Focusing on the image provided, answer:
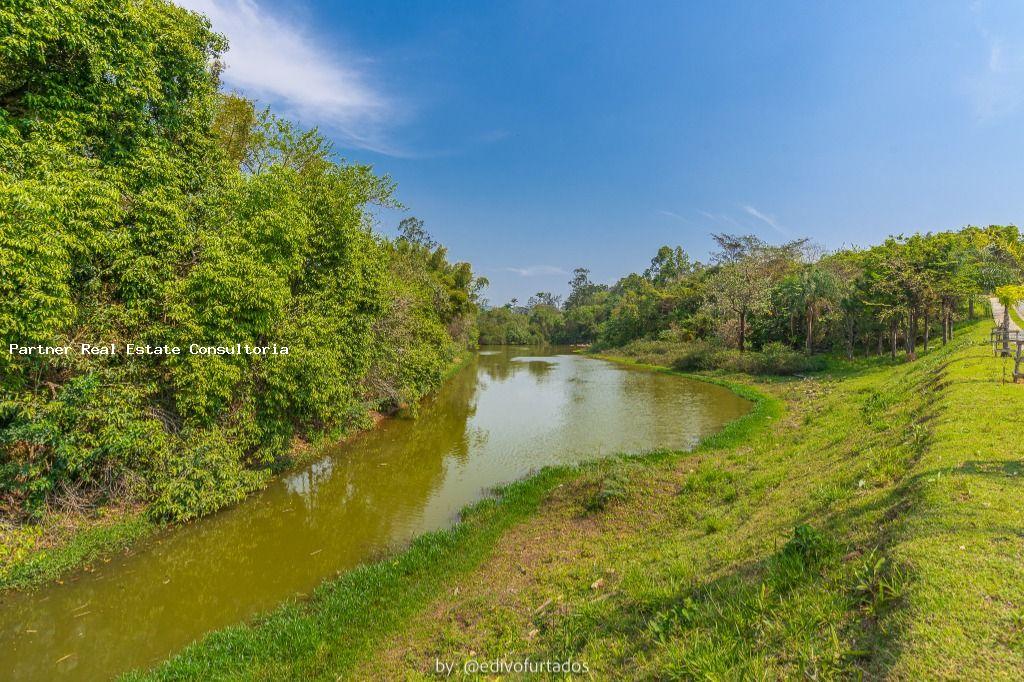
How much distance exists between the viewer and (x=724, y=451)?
1440cm

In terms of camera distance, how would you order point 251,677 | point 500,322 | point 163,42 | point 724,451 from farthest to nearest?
point 500,322
point 724,451
point 163,42
point 251,677

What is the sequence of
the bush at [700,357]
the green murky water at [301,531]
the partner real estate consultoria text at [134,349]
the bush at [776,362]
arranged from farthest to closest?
the bush at [700,357]
the bush at [776,362]
the partner real estate consultoria text at [134,349]
the green murky water at [301,531]

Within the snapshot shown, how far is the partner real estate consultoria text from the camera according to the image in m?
8.21

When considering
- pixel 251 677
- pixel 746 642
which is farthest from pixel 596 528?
pixel 251 677

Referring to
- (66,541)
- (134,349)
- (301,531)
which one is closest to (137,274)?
(134,349)

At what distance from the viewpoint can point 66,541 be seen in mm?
8867

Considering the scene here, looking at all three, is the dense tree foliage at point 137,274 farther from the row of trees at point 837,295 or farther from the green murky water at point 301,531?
the row of trees at point 837,295

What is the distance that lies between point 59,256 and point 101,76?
15.2 feet

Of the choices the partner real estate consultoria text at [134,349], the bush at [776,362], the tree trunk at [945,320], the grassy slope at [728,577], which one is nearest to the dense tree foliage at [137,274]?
the partner real estate consultoria text at [134,349]

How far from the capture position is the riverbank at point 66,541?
772 centimetres

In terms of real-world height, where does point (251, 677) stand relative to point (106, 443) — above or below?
below

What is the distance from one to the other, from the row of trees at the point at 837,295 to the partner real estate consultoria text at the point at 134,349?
67.2 feet

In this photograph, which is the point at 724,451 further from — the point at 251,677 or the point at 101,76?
the point at 101,76

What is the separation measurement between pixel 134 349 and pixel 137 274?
176 cm
